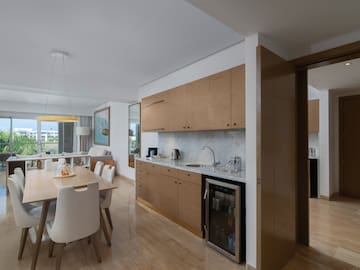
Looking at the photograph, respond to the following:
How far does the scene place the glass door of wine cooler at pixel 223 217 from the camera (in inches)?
87.5

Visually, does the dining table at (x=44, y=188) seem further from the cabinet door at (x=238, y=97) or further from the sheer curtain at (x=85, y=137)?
the sheer curtain at (x=85, y=137)

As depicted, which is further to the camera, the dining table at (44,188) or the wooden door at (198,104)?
the wooden door at (198,104)

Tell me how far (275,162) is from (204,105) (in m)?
1.29

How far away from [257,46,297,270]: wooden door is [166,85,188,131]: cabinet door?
150 centimetres

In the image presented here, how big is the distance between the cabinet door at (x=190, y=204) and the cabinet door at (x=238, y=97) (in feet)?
3.27

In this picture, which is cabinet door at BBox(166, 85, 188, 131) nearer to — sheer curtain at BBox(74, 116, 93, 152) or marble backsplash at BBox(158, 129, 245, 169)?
marble backsplash at BBox(158, 129, 245, 169)

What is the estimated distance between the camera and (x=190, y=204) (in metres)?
2.85

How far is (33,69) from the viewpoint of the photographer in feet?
11.5

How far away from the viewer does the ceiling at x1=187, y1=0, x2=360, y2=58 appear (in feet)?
5.06

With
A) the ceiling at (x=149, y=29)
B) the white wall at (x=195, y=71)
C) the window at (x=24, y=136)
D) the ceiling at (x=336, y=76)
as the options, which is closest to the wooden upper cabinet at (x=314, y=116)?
the ceiling at (x=336, y=76)

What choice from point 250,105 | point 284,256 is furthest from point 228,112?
point 284,256

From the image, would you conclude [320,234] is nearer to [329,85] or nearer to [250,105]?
[250,105]

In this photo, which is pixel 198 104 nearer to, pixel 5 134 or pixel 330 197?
pixel 330 197

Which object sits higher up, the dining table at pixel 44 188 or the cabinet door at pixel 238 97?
the cabinet door at pixel 238 97
